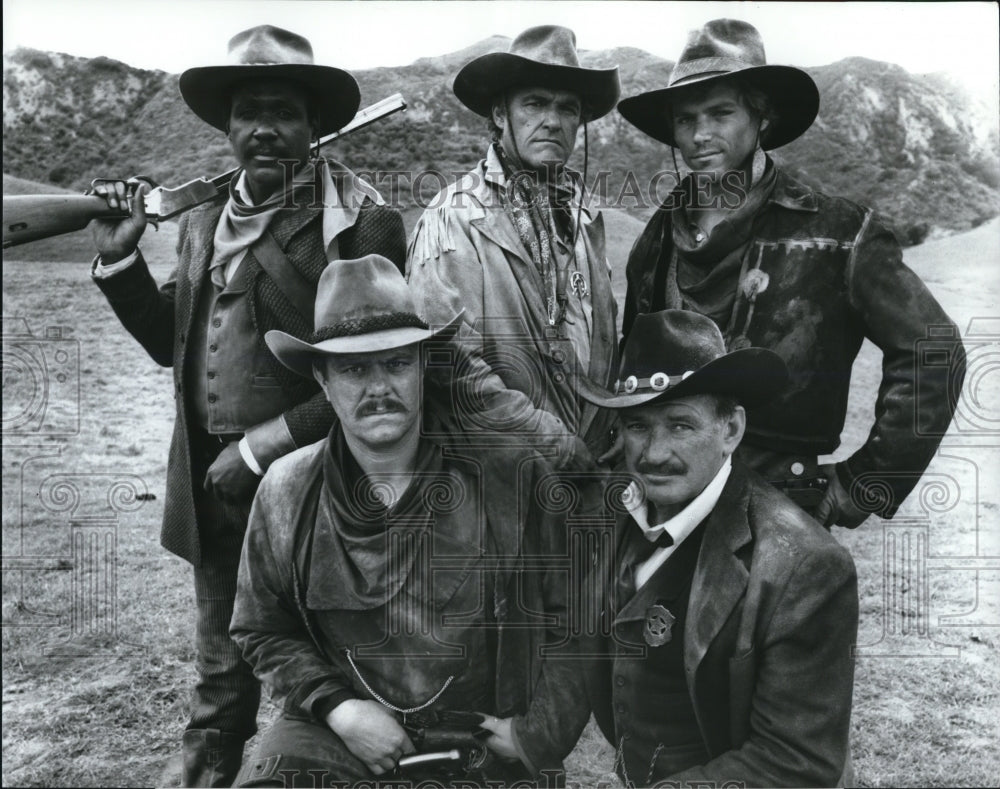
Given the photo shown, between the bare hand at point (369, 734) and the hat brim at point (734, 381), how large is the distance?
3.93 feet

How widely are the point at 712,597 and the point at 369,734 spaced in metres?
1.13

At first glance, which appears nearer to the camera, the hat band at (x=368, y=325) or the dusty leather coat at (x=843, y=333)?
the hat band at (x=368, y=325)

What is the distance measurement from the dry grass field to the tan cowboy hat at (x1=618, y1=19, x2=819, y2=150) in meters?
1.23

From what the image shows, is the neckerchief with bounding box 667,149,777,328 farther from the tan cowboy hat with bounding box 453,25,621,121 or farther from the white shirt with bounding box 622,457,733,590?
the white shirt with bounding box 622,457,733,590

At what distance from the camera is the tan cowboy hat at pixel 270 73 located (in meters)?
3.68

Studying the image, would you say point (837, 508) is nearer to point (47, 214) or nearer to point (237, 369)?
point (237, 369)

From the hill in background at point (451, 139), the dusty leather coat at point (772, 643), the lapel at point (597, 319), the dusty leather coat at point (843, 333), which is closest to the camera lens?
the dusty leather coat at point (772, 643)

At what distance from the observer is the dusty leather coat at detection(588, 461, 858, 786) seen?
296 centimetres

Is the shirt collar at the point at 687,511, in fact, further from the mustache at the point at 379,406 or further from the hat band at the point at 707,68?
the hat band at the point at 707,68

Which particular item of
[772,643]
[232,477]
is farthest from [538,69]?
[772,643]

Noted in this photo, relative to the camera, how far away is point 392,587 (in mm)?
3303

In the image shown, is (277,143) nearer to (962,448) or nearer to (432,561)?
(432,561)

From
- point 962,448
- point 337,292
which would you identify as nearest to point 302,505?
point 337,292

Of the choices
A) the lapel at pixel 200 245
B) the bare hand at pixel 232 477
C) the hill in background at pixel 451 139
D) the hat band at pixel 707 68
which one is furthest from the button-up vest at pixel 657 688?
the hill in background at pixel 451 139
